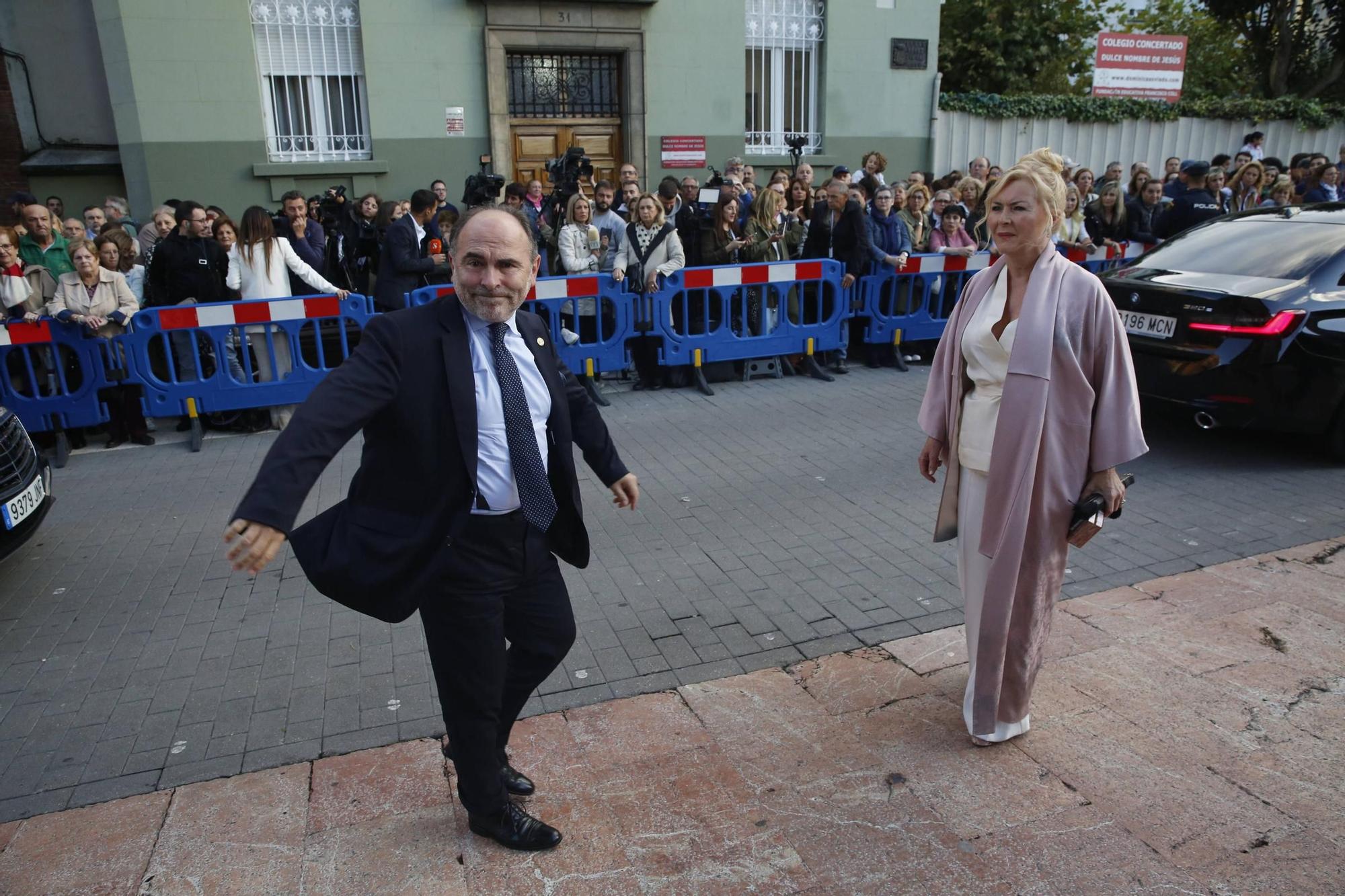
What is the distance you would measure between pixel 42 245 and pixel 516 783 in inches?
311

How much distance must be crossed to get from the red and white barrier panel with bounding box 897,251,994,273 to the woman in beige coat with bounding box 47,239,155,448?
7100 mm

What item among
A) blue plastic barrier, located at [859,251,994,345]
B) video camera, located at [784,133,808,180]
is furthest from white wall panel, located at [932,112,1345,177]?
blue plastic barrier, located at [859,251,994,345]

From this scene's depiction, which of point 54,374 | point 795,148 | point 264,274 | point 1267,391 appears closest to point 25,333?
point 54,374

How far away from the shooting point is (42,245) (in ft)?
27.7

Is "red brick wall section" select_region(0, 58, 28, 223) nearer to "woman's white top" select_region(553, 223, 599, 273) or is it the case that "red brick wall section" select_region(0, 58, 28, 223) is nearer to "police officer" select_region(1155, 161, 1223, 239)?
"woman's white top" select_region(553, 223, 599, 273)

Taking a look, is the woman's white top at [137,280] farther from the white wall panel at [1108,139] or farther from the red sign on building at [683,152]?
the white wall panel at [1108,139]

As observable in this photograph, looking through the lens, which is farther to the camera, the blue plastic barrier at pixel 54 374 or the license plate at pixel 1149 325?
the blue plastic barrier at pixel 54 374

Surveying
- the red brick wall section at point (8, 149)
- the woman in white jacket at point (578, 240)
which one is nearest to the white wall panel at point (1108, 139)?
the woman in white jacket at point (578, 240)

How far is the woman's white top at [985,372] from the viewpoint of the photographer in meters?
3.23

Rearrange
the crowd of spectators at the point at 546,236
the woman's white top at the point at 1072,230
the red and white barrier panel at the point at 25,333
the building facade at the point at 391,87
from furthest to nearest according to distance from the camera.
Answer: the building facade at the point at 391,87
the woman's white top at the point at 1072,230
the crowd of spectators at the point at 546,236
the red and white barrier panel at the point at 25,333

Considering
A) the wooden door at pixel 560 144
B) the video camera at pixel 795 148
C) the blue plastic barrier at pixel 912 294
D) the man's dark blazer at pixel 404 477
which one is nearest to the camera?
the man's dark blazer at pixel 404 477

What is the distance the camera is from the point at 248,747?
3.53m

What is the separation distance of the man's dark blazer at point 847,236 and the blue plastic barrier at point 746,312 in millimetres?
213

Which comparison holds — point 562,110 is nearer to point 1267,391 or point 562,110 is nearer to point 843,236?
point 843,236
